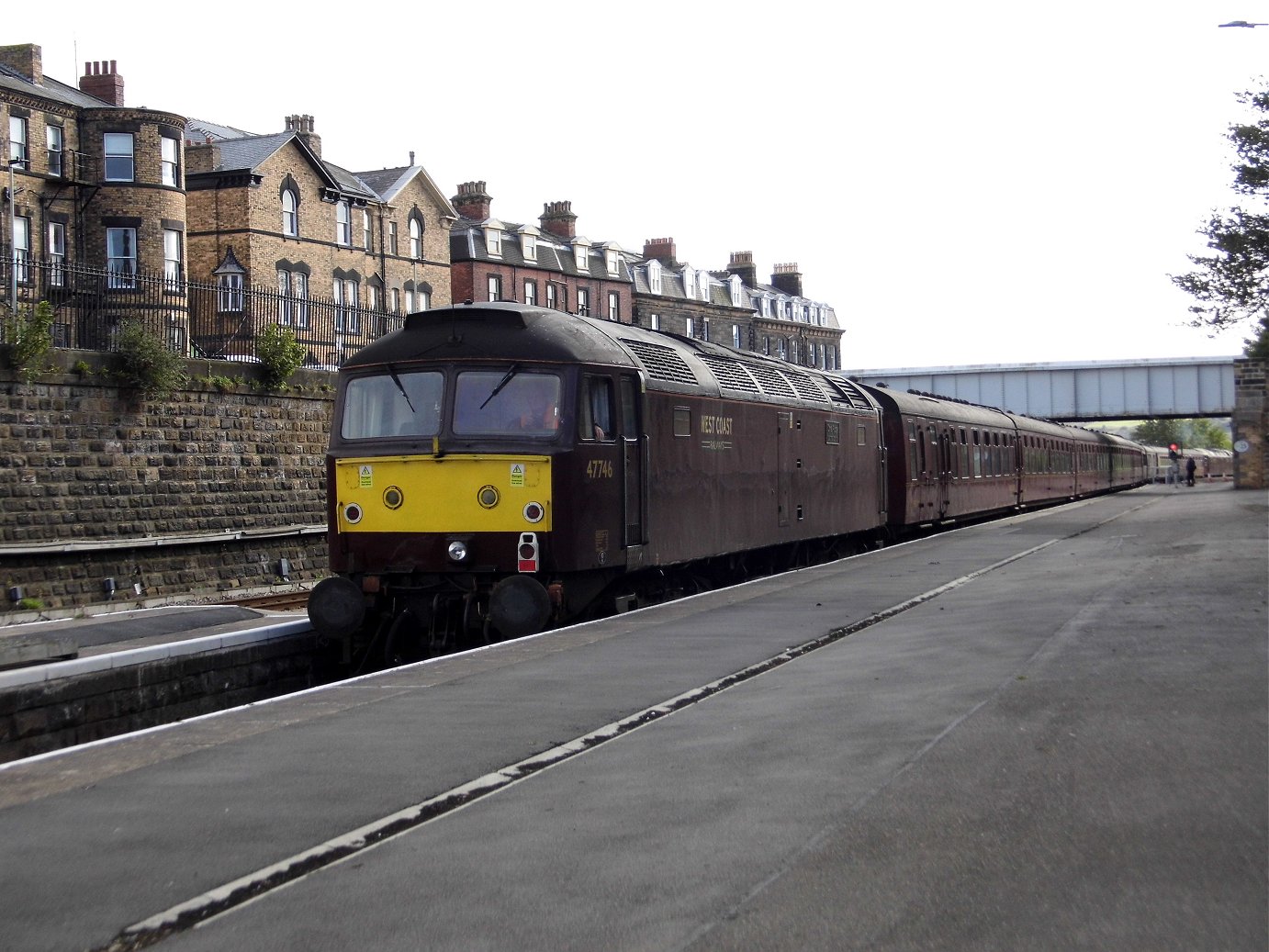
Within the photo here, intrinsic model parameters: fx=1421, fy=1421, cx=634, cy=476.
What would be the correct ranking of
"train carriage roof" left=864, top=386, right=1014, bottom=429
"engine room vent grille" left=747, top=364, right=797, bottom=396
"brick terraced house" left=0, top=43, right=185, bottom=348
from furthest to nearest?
"brick terraced house" left=0, top=43, right=185, bottom=348 < "train carriage roof" left=864, top=386, right=1014, bottom=429 < "engine room vent grille" left=747, top=364, right=797, bottom=396

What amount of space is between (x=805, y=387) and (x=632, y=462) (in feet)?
23.4

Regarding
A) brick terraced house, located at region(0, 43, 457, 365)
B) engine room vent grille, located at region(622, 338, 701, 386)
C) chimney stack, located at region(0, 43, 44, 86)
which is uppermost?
chimney stack, located at region(0, 43, 44, 86)

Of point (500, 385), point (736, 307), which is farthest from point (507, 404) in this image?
point (736, 307)

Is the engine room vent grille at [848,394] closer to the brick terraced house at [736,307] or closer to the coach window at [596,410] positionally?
the coach window at [596,410]

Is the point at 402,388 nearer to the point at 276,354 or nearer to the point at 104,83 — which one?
the point at 276,354

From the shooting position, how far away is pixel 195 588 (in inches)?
898

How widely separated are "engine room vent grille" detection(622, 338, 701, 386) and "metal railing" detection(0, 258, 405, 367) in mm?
9489

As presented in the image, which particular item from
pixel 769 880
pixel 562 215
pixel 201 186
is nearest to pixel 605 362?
pixel 769 880

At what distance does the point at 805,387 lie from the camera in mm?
20078

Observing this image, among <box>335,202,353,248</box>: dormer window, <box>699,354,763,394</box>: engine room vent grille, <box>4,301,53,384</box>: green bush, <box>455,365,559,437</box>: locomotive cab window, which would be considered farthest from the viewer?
<box>335,202,353,248</box>: dormer window

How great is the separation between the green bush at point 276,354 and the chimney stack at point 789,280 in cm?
6326

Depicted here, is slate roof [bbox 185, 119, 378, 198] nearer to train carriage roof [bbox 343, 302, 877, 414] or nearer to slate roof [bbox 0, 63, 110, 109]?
slate roof [bbox 0, 63, 110, 109]

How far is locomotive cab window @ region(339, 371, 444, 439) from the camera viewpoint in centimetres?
1273

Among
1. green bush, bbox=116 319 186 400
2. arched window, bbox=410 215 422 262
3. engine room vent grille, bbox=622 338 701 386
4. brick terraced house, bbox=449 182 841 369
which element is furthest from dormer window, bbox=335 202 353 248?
engine room vent grille, bbox=622 338 701 386
